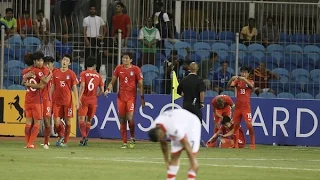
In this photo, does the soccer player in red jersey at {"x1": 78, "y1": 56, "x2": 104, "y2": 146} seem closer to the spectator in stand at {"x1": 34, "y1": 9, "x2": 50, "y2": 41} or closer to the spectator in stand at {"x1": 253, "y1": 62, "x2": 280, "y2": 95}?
the spectator in stand at {"x1": 34, "y1": 9, "x2": 50, "y2": 41}

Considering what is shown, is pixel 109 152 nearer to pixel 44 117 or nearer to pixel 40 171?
pixel 44 117

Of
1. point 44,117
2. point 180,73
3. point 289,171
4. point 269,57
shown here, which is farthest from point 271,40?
point 289,171

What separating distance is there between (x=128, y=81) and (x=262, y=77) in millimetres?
5230

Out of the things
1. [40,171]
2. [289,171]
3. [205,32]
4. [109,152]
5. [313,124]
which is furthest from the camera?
[205,32]

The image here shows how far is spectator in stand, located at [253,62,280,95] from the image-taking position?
97.9 ft

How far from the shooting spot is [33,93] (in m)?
24.2

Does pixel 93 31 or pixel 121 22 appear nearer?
pixel 93 31

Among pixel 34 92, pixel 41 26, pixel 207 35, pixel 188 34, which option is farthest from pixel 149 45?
pixel 34 92

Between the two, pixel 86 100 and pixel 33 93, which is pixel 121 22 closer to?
pixel 86 100

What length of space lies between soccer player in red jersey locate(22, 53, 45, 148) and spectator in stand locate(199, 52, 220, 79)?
690 cm

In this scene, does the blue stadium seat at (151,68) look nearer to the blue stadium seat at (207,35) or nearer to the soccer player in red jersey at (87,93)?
the blue stadium seat at (207,35)

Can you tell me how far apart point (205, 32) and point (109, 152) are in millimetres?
8233

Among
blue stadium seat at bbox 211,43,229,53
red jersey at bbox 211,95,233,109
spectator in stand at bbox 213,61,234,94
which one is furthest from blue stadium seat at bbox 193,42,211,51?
red jersey at bbox 211,95,233,109

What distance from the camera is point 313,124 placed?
2853 cm
